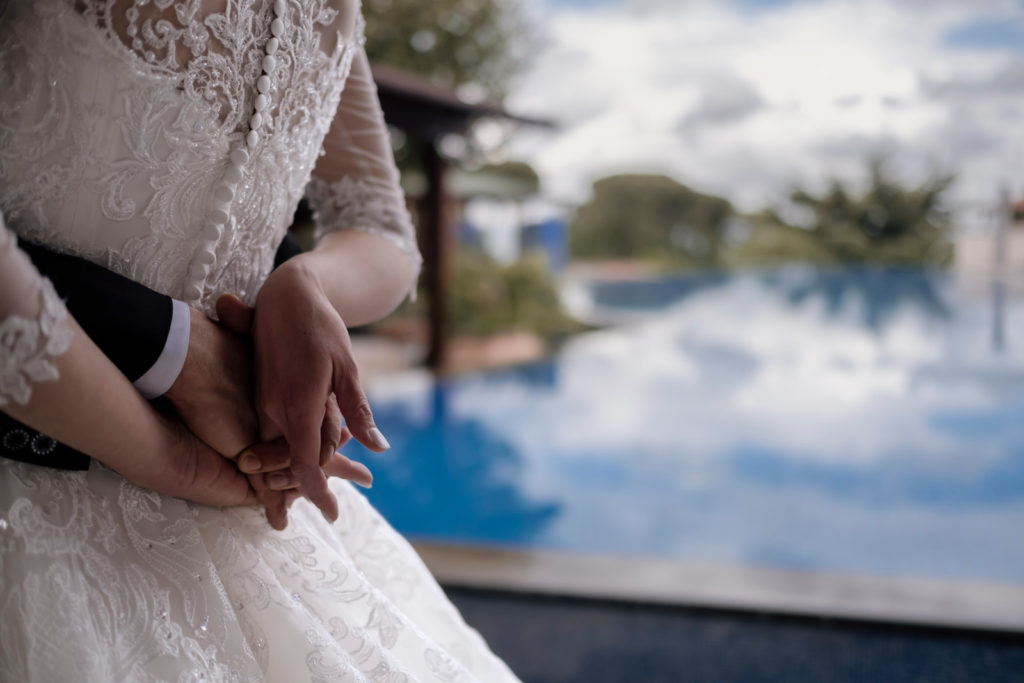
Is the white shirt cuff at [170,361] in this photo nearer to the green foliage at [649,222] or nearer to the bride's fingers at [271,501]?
the bride's fingers at [271,501]

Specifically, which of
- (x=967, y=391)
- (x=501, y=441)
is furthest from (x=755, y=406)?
(x=501, y=441)

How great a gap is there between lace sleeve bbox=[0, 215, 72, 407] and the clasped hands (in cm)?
10

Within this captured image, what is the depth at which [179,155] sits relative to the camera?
0.58m

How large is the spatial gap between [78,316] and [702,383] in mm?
8424

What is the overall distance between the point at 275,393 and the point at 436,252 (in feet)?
26.2

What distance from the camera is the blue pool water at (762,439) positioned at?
511cm

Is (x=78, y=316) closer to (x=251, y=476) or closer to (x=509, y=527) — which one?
(x=251, y=476)

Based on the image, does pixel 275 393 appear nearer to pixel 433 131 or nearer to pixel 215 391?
pixel 215 391

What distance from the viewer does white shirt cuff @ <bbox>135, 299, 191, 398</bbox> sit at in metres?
0.56

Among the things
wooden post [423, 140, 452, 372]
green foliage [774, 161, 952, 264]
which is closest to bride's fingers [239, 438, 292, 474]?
wooden post [423, 140, 452, 372]

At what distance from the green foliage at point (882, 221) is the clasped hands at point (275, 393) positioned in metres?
9.78

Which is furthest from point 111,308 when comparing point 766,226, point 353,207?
point 766,226

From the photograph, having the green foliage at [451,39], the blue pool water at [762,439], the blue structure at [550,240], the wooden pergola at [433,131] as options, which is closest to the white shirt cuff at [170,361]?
the blue pool water at [762,439]

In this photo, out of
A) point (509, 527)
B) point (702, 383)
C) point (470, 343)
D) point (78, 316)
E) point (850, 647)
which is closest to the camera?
point (78, 316)
